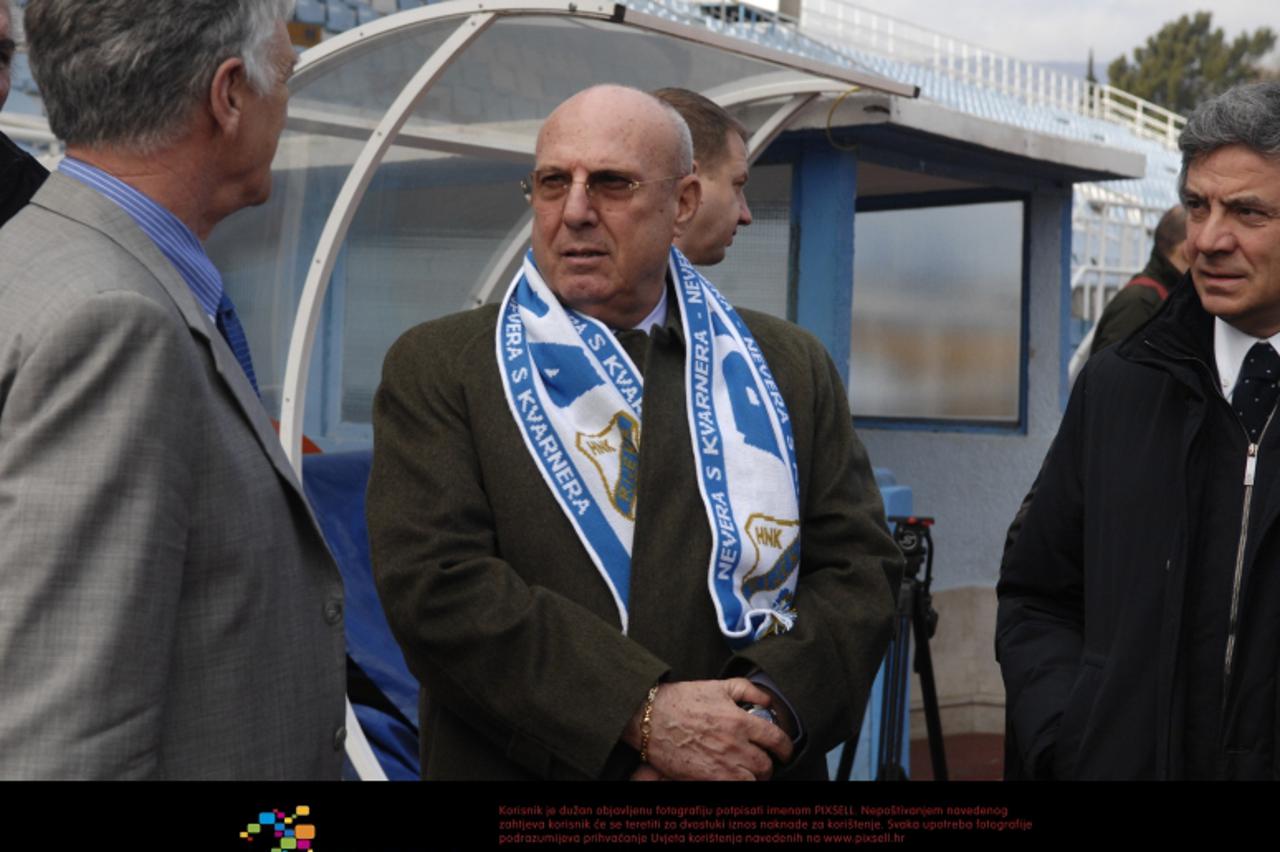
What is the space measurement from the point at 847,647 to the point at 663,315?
2.36 ft

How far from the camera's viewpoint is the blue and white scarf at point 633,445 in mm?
2451

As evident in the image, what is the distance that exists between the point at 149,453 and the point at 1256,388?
5.88 ft

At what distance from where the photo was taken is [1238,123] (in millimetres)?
2520

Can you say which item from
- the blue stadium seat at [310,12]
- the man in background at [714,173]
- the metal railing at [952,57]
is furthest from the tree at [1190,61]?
the man in background at [714,173]

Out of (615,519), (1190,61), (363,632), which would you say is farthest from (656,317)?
(1190,61)

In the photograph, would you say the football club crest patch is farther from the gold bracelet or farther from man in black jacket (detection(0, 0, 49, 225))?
man in black jacket (detection(0, 0, 49, 225))

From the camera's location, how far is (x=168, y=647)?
5.40 ft

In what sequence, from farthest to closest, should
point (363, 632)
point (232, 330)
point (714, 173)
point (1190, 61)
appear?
point (1190, 61)
point (363, 632)
point (714, 173)
point (232, 330)

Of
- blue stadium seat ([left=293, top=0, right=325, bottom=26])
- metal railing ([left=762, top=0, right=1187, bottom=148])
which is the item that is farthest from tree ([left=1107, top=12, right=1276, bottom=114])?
blue stadium seat ([left=293, top=0, right=325, bottom=26])

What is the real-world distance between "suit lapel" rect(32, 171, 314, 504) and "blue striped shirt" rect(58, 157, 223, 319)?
0.07 feet

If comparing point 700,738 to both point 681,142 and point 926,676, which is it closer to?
point 681,142

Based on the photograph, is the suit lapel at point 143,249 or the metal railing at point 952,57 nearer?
the suit lapel at point 143,249

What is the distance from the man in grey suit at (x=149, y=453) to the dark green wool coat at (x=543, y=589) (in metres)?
0.42

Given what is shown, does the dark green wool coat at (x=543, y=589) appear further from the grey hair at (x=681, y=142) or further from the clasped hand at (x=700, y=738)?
the grey hair at (x=681, y=142)
